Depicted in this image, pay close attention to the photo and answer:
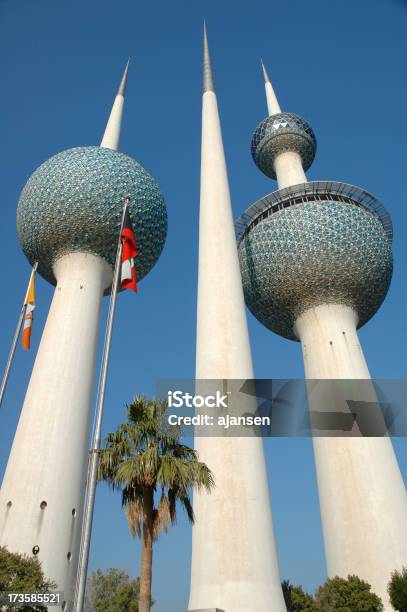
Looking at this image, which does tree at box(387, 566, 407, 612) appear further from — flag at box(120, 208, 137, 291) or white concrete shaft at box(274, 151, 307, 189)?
white concrete shaft at box(274, 151, 307, 189)

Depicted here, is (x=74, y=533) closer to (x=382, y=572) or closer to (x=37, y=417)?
(x=37, y=417)

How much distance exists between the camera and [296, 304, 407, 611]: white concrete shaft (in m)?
28.7

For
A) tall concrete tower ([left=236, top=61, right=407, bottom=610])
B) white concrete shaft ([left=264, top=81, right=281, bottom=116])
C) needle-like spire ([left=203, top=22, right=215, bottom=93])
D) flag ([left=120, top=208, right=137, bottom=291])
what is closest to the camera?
flag ([left=120, top=208, right=137, bottom=291])

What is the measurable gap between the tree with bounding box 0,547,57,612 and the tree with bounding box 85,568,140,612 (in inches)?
1309

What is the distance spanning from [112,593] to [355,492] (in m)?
26.8

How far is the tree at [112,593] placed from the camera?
4544 centimetres

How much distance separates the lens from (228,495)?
20859 mm

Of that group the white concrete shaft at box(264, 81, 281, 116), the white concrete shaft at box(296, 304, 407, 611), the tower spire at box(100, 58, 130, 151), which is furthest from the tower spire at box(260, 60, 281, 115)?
the white concrete shaft at box(296, 304, 407, 611)

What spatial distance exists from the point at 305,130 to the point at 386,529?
38.1 m

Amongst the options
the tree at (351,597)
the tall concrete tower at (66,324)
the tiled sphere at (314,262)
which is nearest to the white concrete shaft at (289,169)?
the tiled sphere at (314,262)

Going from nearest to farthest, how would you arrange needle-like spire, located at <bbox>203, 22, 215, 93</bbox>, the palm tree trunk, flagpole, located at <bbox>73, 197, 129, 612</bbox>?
flagpole, located at <bbox>73, 197, 129, 612</bbox> < the palm tree trunk < needle-like spire, located at <bbox>203, 22, 215, 93</bbox>

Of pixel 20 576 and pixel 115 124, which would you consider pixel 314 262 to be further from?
pixel 20 576

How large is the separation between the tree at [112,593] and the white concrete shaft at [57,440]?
24.6 metres

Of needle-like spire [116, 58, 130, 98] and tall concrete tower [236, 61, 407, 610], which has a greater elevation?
needle-like spire [116, 58, 130, 98]
